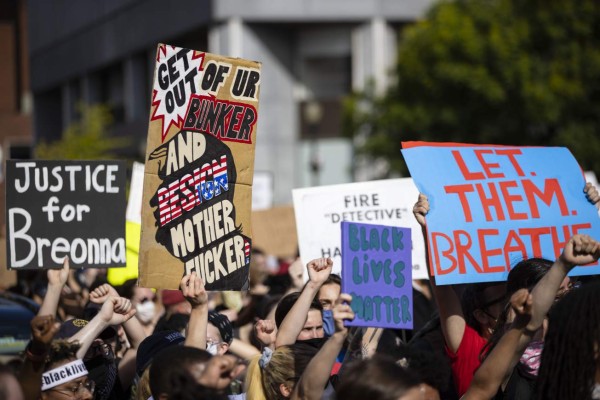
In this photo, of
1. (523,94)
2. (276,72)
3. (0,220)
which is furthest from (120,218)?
(276,72)

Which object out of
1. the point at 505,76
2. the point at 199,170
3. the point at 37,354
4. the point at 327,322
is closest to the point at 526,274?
the point at 327,322

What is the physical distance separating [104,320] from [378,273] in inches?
48.4

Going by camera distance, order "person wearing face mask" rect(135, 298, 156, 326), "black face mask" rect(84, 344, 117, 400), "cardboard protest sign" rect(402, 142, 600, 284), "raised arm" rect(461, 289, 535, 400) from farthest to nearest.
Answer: "person wearing face mask" rect(135, 298, 156, 326), "cardboard protest sign" rect(402, 142, 600, 284), "black face mask" rect(84, 344, 117, 400), "raised arm" rect(461, 289, 535, 400)

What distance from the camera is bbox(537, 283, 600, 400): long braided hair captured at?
3.99m

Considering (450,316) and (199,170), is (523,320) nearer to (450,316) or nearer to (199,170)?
(450,316)

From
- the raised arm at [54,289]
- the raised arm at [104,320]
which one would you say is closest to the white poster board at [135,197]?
the raised arm at [54,289]

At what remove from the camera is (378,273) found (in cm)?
525

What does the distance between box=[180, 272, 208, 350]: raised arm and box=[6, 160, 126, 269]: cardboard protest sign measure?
53.6 inches

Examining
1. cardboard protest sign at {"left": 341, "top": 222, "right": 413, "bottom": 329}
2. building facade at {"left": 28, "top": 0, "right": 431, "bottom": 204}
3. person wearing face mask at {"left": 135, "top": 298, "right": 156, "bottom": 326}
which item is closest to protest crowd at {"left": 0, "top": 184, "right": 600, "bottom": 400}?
cardboard protest sign at {"left": 341, "top": 222, "right": 413, "bottom": 329}

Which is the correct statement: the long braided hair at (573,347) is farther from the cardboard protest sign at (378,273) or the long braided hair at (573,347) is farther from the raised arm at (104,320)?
the raised arm at (104,320)

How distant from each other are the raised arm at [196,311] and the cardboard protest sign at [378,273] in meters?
0.59

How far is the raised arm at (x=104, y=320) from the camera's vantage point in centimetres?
509

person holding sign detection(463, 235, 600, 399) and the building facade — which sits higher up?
the building facade

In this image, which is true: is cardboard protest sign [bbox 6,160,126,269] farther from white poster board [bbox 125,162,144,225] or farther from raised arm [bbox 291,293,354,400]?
white poster board [bbox 125,162,144,225]
